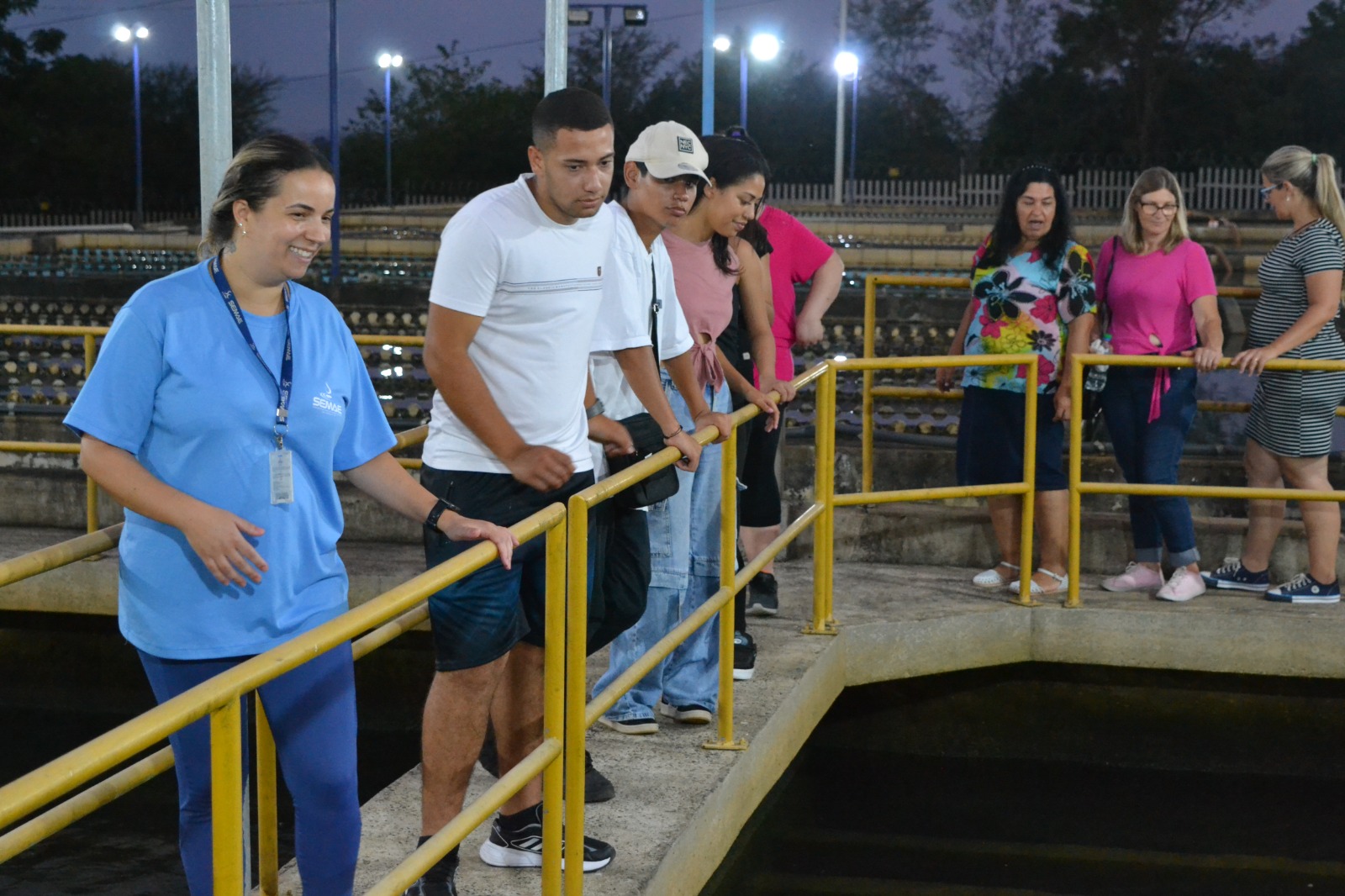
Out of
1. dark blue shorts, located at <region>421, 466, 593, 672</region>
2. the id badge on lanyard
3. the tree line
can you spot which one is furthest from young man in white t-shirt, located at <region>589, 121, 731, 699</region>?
the tree line

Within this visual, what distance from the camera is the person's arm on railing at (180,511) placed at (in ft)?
8.30

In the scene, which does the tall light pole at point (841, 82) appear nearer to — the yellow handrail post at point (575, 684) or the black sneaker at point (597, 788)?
the black sneaker at point (597, 788)

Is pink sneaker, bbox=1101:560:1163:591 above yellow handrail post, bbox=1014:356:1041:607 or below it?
below

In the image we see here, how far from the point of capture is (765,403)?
484 cm

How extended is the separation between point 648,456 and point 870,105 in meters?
59.5

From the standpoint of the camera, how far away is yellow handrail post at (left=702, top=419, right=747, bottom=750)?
4488 mm

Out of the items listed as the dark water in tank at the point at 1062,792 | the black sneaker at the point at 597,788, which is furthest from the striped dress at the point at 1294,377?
the black sneaker at the point at 597,788

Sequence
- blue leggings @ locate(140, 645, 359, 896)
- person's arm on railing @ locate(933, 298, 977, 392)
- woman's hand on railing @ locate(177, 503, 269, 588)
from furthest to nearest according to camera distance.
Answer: person's arm on railing @ locate(933, 298, 977, 392)
blue leggings @ locate(140, 645, 359, 896)
woman's hand on railing @ locate(177, 503, 269, 588)

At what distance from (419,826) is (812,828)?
208 cm

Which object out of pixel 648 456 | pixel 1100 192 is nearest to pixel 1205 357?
pixel 648 456

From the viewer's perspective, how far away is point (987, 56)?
5641 centimetres

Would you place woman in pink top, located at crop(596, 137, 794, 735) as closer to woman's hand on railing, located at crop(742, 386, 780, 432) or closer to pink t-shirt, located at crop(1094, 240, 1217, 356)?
woman's hand on railing, located at crop(742, 386, 780, 432)

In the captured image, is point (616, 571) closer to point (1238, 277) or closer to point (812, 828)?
point (812, 828)

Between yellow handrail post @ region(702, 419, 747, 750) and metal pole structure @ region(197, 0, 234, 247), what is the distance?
347 cm
